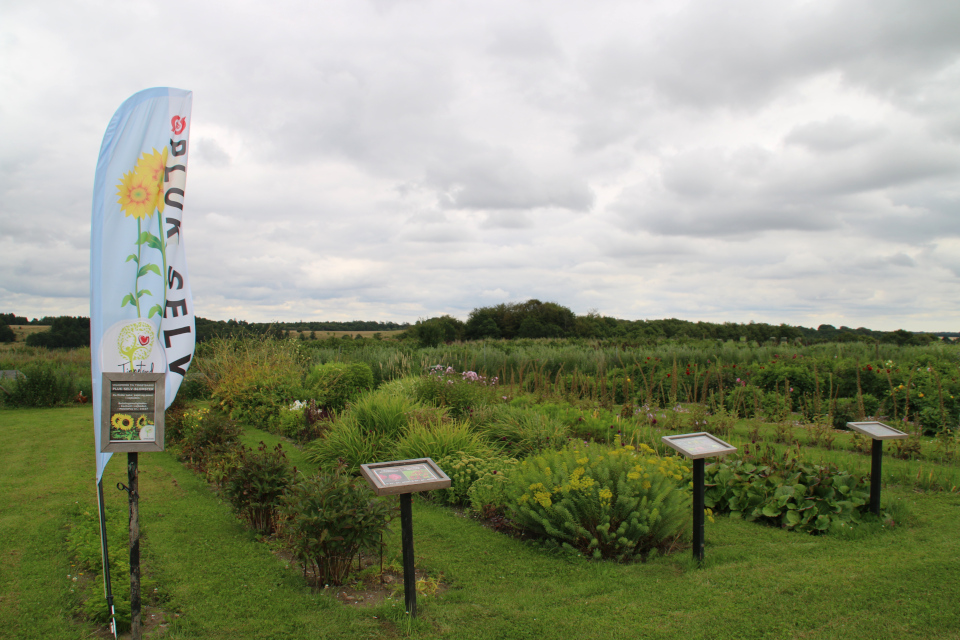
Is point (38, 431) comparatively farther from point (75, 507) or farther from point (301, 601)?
point (301, 601)

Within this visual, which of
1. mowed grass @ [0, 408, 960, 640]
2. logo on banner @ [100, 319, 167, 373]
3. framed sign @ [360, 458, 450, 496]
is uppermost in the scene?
logo on banner @ [100, 319, 167, 373]

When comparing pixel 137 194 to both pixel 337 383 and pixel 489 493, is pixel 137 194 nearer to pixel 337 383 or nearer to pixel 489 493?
pixel 489 493

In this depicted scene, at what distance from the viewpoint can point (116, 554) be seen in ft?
12.8

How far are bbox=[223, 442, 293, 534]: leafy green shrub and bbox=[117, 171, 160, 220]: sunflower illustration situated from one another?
219cm

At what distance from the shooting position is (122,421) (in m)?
2.82

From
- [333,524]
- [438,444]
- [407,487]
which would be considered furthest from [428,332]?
[407,487]

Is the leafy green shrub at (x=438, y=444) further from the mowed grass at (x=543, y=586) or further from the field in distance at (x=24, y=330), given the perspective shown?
the field in distance at (x=24, y=330)

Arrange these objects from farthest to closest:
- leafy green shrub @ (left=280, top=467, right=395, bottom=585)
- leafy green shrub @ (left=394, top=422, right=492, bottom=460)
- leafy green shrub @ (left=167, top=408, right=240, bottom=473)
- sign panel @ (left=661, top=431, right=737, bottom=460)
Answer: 1. leafy green shrub @ (left=167, top=408, right=240, bottom=473)
2. leafy green shrub @ (left=394, top=422, right=492, bottom=460)
3. sign panel @ (left=661, top=431, right=737, bottom=460)
4. leafy green shrub @ (left=280, top=467, right=395, bottom=585)

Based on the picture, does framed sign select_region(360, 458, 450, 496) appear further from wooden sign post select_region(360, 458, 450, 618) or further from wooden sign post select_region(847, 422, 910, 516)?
wooden sign post select_region(847, 422, 910, 516)

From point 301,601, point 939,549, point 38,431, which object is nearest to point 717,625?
point 939,549

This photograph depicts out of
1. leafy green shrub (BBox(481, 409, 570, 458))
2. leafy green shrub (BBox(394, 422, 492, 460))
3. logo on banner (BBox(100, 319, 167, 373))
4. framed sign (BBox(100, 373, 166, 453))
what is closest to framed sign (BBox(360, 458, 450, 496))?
framed sign (BBox(100, 373, 166, 453))

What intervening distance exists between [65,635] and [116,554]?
0.97 metres

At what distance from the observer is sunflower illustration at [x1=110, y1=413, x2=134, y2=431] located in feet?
9.21

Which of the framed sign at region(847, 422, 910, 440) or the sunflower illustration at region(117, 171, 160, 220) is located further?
the framed sign at region(847, 422, 910, 440)
